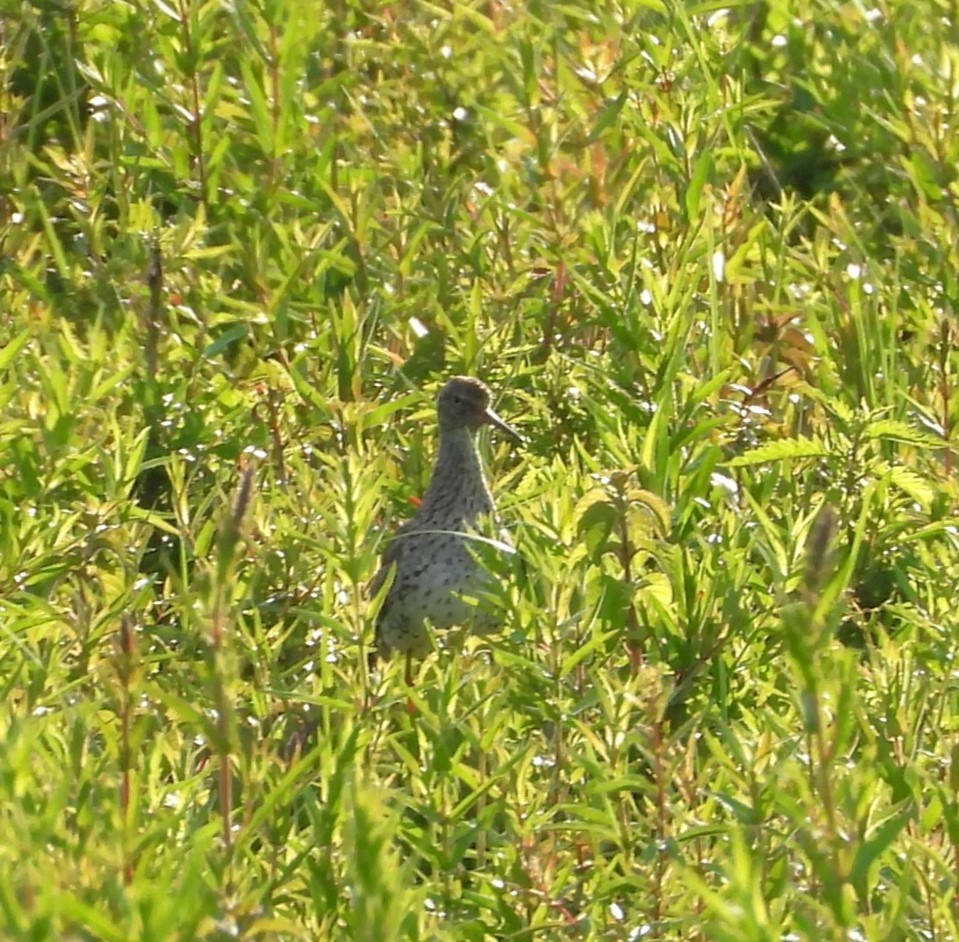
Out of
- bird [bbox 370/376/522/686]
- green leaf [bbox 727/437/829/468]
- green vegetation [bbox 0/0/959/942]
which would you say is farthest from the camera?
bird [bbox 370/376/522/686]

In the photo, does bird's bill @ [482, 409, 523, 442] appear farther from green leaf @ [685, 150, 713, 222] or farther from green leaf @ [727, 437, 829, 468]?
green leaf @ [727, 437, 829, 468]

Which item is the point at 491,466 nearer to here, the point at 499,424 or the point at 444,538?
the point at 499,424

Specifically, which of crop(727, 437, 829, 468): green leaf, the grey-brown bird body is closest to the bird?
the grey-brown bird body

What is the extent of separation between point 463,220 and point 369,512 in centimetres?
263

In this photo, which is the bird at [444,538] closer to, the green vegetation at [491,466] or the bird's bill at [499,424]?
the bird's bill at [499,424]

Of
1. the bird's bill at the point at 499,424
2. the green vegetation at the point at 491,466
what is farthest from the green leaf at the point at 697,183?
the bird's bill at the point at 499,424

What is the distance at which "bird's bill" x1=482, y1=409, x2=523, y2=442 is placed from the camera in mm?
6059

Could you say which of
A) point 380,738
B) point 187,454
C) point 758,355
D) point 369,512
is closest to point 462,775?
point 380,738

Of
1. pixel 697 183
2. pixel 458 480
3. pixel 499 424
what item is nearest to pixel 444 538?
pixel 458 480

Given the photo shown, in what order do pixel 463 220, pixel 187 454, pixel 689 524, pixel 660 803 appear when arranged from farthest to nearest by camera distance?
1. pixel 463 220
2. pixel 187 454
3. pixel 689 524
4. pixel 660 803

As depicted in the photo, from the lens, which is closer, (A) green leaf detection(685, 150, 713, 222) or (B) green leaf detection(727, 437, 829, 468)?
(B) green leaf detection(727, 437, 829, 468)

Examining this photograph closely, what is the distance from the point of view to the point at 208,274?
648 centimetres

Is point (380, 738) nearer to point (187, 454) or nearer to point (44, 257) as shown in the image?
point (187, 454)

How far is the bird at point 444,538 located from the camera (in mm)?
5969
